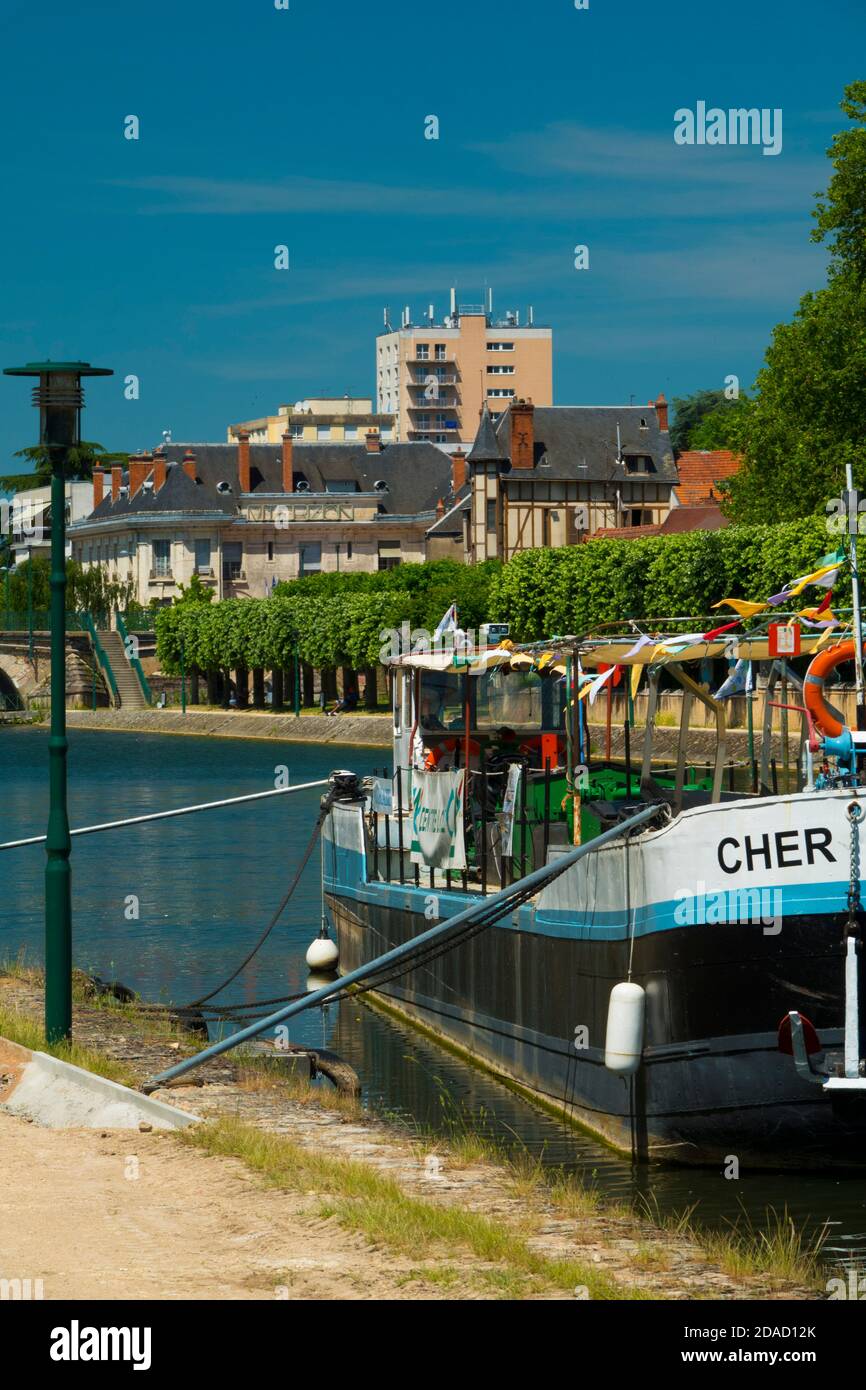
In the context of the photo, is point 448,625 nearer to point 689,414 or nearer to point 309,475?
point 309,475

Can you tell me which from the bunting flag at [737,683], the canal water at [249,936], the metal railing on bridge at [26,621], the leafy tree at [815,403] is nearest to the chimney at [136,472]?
the metal railing on bridge at [26,621]

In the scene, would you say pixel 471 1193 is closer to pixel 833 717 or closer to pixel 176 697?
pixel 833 717

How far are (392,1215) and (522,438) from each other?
3509 inches

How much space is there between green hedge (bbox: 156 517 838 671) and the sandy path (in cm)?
2471

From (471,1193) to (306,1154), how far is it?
97cm

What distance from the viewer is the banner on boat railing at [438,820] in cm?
1711

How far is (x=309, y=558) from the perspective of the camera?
4801 inches

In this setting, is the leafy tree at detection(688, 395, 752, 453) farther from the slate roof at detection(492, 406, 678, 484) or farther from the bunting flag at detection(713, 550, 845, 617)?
the bunting flag at detection(713, 550, 845, 617)

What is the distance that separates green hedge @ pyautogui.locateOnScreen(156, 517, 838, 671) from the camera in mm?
54688

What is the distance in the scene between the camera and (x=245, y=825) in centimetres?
4500

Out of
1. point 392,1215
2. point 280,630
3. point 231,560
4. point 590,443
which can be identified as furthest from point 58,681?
point 231,560

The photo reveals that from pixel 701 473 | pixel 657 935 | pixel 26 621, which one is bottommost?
pixel 657 935

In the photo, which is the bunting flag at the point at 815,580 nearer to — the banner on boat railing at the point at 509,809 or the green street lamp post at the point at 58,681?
the banner on boat railing at the point at 509,809
